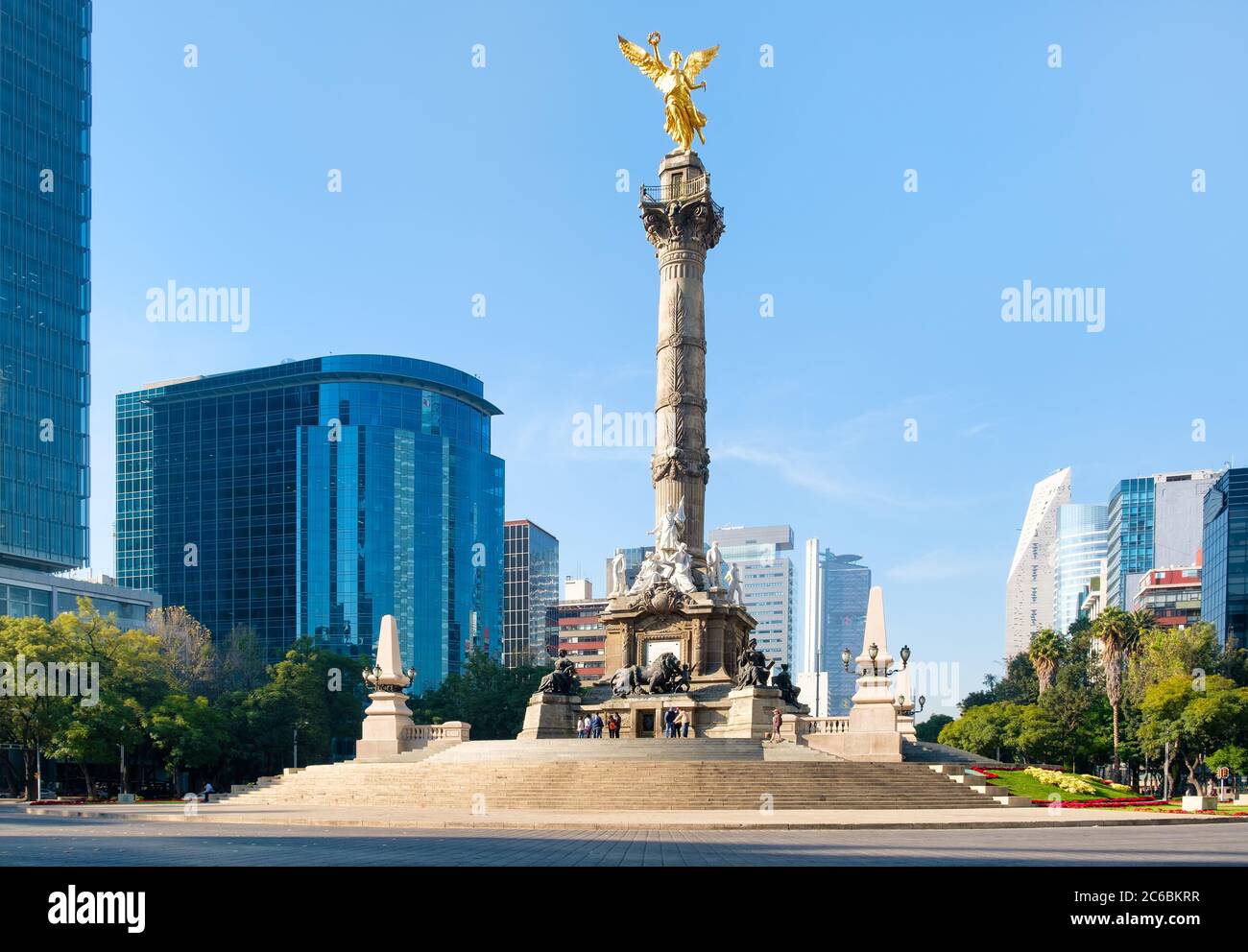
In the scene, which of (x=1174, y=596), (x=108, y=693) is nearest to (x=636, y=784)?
(x=108, y=693)

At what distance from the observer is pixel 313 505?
143 metres

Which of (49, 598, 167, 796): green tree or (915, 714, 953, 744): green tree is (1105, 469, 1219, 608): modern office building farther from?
(49, 598, 167, 796): green tree

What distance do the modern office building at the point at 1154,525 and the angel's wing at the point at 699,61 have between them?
127725mm

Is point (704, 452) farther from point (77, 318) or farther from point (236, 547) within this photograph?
point (236, 547)

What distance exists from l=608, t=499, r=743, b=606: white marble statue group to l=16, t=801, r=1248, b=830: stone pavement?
2293 cm

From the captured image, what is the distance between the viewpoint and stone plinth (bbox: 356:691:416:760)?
51094mm

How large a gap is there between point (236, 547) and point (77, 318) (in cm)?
3985

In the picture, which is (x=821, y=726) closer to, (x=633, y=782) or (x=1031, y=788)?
(x=1031, y=788)

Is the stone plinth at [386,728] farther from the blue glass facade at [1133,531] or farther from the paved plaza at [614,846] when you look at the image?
the blue glass facade at [1133,531]

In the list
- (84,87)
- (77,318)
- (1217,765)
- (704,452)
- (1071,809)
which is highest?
(84,87)

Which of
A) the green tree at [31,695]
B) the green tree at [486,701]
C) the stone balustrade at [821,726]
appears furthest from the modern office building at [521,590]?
the stone balustrade at [821,726]

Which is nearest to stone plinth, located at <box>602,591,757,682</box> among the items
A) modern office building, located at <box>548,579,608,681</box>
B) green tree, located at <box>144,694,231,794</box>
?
green tree, located at <box>144,694,231,794</box>

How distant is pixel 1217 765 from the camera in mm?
67188
